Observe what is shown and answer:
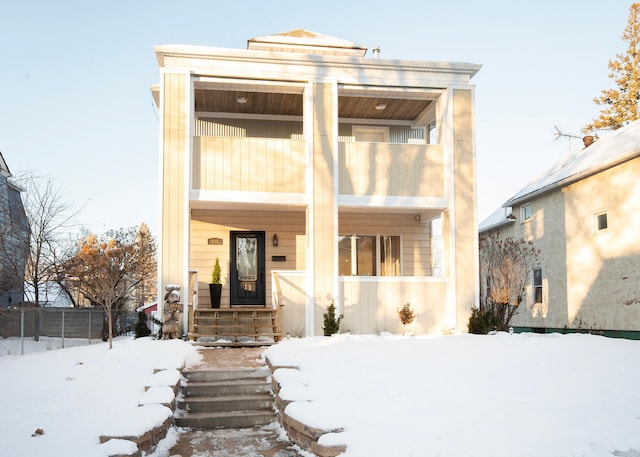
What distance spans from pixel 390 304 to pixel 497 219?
36.6ft

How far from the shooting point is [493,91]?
49.8ft

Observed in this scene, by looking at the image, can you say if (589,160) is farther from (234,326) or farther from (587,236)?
(234,326)

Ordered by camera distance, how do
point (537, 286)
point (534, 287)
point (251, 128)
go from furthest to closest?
1. point (534, 287)
2. point (537, 286)
3. point (251, 128)

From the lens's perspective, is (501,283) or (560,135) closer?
(501,283)

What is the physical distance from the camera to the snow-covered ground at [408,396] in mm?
5492

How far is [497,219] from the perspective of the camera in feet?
76.3

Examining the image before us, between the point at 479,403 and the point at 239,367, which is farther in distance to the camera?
the point at 239,367


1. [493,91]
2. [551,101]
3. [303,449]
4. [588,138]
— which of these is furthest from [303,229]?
[588,138]

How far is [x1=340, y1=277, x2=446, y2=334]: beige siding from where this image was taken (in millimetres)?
13469

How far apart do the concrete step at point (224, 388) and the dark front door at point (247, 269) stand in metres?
6.77

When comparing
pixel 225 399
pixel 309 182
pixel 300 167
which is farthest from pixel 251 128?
pixel 225 399

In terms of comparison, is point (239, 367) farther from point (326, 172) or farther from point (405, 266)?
point (405, 266)

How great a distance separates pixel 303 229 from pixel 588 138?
1142 cm

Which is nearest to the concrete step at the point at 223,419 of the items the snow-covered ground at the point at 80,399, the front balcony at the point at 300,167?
the snow-covered ground at the point at 80,399
